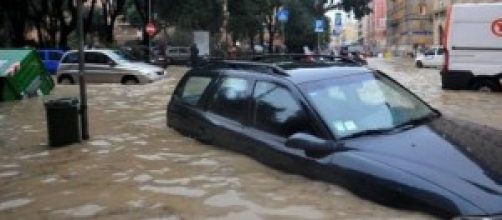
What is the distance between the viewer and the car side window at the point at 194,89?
8.33m

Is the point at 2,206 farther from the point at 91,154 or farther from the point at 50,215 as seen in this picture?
the point at 91,154

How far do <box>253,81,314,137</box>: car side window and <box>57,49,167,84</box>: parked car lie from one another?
18.6 meters

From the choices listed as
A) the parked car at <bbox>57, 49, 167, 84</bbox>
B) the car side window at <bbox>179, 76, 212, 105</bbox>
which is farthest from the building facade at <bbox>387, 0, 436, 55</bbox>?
the car side window at <bbox>179, 76, 212, 105</bbox>

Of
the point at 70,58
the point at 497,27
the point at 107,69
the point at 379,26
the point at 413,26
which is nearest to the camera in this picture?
the point at 497,27

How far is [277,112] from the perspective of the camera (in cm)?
660

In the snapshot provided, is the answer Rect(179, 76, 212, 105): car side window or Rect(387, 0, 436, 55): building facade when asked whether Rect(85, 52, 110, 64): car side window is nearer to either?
Rect(179, 76, 212, 105): car side window

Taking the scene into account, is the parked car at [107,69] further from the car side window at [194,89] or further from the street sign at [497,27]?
the car side window at [194,89]

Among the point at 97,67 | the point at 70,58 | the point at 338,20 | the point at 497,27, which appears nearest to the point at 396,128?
the point at 497,27

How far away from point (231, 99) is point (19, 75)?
1270cm

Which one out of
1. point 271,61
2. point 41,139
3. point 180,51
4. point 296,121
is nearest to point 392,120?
point 296,121

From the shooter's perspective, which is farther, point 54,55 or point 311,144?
point 54,55

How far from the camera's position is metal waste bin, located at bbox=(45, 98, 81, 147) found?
963cm

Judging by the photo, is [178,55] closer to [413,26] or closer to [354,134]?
[354,134]

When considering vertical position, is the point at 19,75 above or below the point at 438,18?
below
